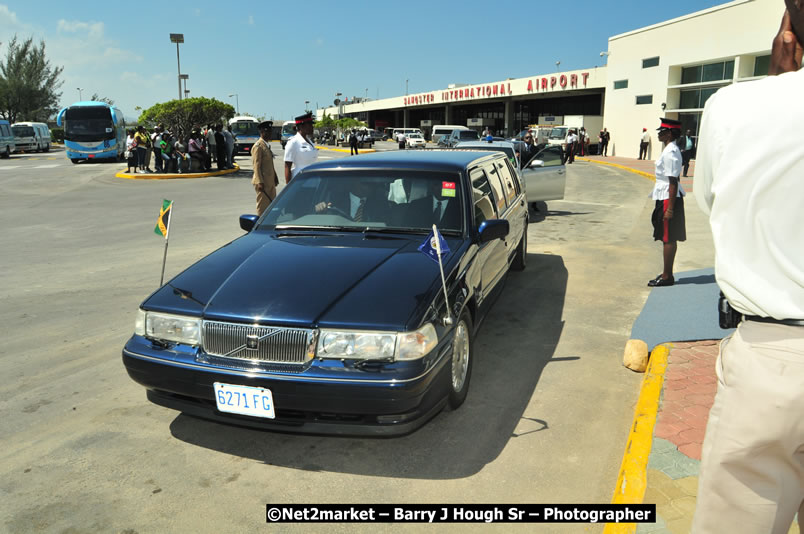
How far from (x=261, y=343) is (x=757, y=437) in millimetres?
2490

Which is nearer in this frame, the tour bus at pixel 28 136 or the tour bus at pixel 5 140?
the tour bus at pixel 5 140

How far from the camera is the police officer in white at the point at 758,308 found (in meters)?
1.59

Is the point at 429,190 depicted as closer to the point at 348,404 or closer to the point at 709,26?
the point at 348,404

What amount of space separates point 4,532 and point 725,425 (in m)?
3.23

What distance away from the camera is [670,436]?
3.59 m

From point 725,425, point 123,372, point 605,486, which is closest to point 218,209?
point 123,372

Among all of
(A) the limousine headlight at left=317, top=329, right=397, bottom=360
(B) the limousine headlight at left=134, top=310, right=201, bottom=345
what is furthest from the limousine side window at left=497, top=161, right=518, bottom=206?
(B) the limousine headlight at left=134, top=310, right=201, bottom=345

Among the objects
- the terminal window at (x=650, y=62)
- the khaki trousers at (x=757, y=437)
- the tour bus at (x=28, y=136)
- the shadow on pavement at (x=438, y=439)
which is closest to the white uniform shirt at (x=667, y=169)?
the shadow on pavement at (x=438, y=439)

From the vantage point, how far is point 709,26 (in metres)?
29.8

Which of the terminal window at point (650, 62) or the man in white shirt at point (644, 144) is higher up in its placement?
the terminal window at point (650, 62)

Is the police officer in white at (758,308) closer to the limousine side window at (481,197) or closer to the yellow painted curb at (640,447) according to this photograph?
the yellow painted curb at (640,447)

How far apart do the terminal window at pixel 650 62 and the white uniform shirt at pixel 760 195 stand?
1447 inches

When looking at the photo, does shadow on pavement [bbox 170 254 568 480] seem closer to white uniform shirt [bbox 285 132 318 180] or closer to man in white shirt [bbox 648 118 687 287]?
man in white shirt [bbox 648 118 687 287]

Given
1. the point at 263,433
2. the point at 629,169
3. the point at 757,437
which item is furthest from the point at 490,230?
the point at 629,169
